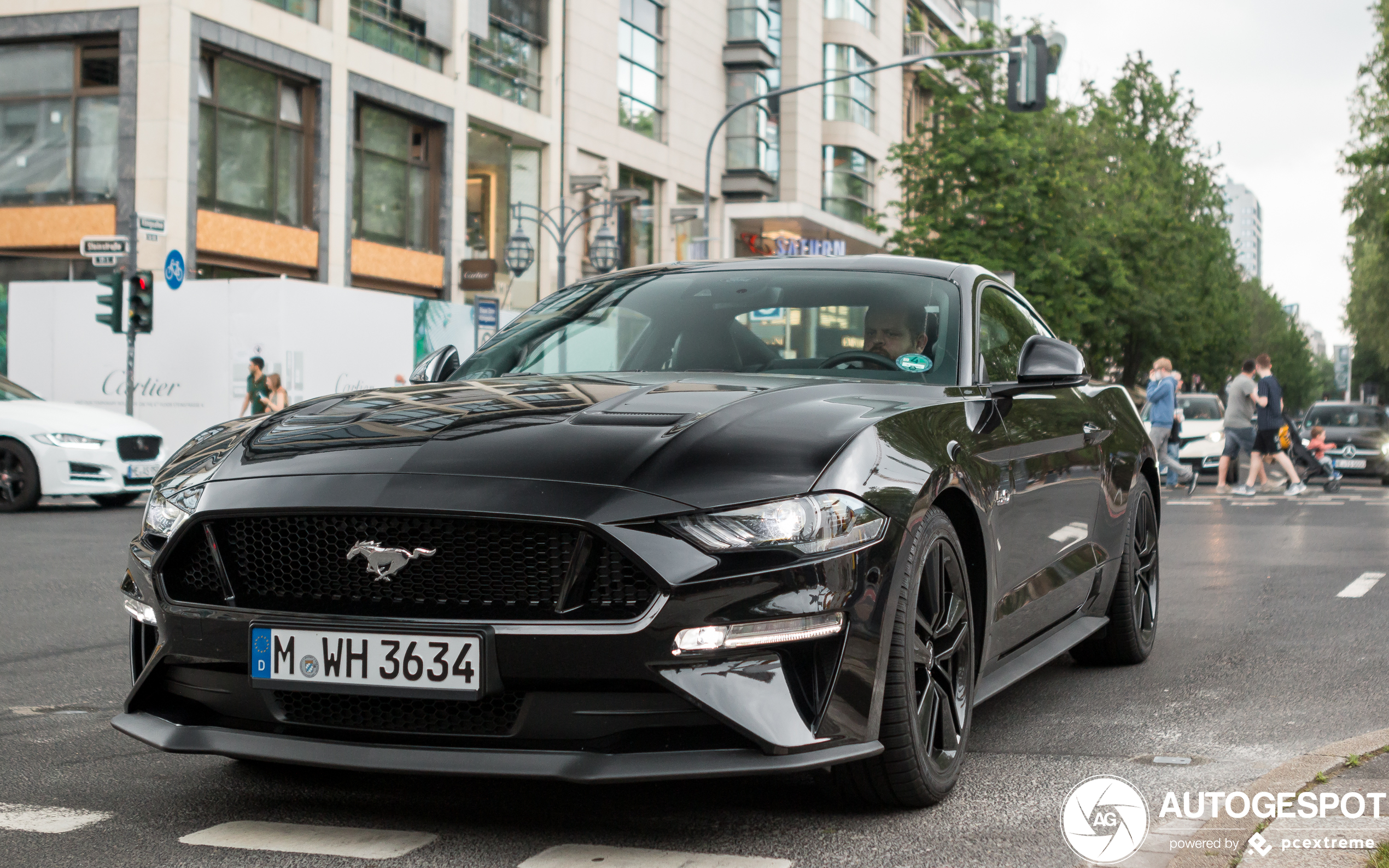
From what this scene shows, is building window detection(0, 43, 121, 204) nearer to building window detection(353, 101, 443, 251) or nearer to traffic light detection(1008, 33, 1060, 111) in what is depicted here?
building window detection(353, 101, 443, 251)

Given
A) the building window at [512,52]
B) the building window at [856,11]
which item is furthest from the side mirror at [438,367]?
the building window at [856,11]

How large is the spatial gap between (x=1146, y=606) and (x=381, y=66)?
26.3 m

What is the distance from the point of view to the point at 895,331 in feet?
15.8

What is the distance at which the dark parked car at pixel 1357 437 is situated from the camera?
2845cm

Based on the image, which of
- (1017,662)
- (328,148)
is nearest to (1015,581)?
(1017,662)

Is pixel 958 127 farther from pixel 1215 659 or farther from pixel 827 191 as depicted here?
pixel 1215 659

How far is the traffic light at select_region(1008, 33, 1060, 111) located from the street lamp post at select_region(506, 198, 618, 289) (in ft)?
28.9

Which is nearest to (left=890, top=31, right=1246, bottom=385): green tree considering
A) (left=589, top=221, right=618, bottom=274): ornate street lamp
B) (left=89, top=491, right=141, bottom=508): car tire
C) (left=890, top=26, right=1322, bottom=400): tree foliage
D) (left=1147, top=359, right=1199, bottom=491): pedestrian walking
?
(left=890, top=26, right=1322, bottom=400): tree foliage

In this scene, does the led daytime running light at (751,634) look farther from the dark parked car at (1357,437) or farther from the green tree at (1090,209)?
the green tree at (1090,209)

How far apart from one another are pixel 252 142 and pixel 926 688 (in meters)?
25.7

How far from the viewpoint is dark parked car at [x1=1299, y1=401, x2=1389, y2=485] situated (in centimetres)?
2845

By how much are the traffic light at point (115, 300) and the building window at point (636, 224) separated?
Result: 19.1 m

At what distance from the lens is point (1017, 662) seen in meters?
4.78

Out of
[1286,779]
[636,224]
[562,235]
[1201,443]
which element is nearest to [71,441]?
[1286,779]
